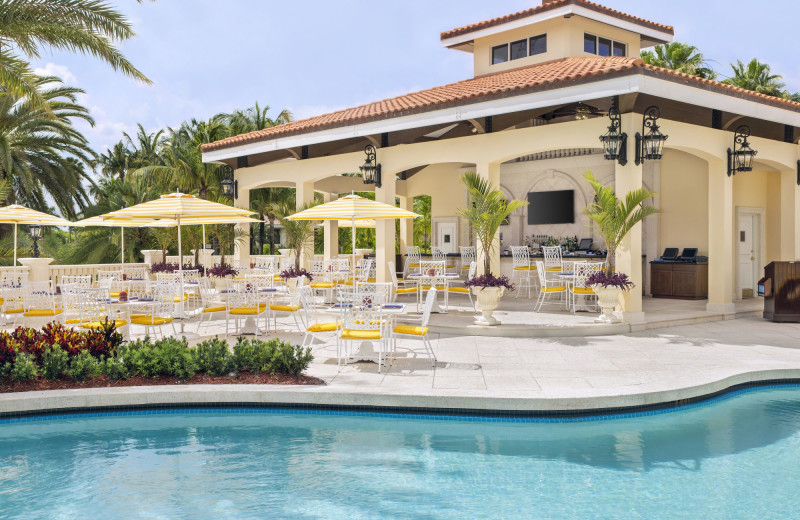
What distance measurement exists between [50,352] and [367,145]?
395 inches

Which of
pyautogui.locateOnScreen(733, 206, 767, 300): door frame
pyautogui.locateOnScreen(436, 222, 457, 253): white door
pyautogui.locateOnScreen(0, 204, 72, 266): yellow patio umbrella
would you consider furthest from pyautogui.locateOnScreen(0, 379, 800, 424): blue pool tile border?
pyautogui.locateOnScreen(436, 222, 457, 253): white door

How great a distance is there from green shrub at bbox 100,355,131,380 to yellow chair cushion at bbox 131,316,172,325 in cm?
206

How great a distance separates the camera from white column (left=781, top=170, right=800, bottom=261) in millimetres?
15750

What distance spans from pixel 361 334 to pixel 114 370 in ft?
10.6

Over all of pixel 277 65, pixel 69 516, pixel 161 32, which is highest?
pixel 277 65

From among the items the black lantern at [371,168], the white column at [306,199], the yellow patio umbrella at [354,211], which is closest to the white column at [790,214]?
the black lantern at [371,168]

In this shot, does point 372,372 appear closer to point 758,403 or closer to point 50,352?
point 50,352

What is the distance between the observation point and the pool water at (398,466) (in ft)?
17.3

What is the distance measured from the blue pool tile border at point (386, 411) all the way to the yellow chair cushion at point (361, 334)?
1.32m

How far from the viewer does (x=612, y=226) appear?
38.3 feet

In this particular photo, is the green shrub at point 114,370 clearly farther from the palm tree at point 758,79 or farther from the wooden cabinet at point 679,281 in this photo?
the palm tree at point 758,79

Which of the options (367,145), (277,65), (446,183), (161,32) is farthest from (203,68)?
(367,145)

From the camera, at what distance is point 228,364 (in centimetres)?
841

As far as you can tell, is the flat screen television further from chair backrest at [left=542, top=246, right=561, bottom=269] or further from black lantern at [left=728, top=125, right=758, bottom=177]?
black lantern at [left=728, top=125, right=758, bottom=177]
